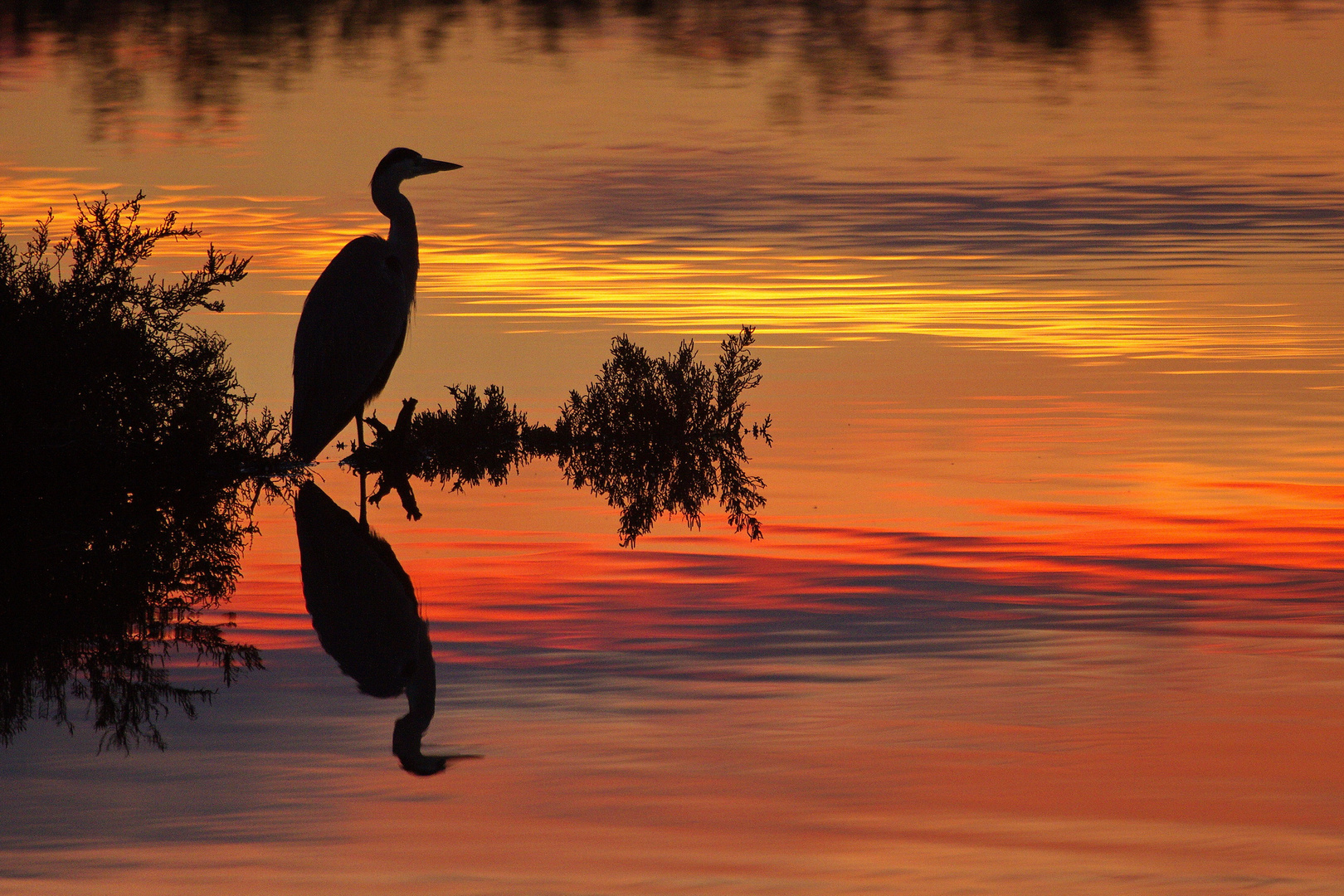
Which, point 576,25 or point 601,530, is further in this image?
point 576,25

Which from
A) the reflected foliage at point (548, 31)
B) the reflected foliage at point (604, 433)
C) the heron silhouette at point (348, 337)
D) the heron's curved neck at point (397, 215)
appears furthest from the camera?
the reflected foliage at point (548, 31)

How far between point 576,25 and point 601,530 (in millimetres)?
47285

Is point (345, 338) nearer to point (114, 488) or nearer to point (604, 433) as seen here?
point (604, 433)

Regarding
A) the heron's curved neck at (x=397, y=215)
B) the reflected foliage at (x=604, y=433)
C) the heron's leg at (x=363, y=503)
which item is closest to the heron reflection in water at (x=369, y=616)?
the heron's leg at (x=363, y=503)

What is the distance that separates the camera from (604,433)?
13.5 m

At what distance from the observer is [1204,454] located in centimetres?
1266

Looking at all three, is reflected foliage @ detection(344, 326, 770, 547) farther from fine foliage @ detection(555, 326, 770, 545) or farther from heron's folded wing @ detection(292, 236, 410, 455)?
heron's folded wing @ detection(292, 236, 410, 455)

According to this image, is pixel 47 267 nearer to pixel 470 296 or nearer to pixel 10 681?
pixel 10 681

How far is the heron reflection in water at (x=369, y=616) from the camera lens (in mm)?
7306

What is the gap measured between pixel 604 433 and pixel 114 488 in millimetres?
3621

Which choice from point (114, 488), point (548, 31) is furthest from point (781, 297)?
point (548, 31)

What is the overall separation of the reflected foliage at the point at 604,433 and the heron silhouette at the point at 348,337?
0.92ft

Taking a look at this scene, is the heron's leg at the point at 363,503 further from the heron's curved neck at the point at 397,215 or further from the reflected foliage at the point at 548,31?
the reflected foliage at the point at 548,31

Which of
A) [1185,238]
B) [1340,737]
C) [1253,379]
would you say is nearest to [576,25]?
[1185,238]
